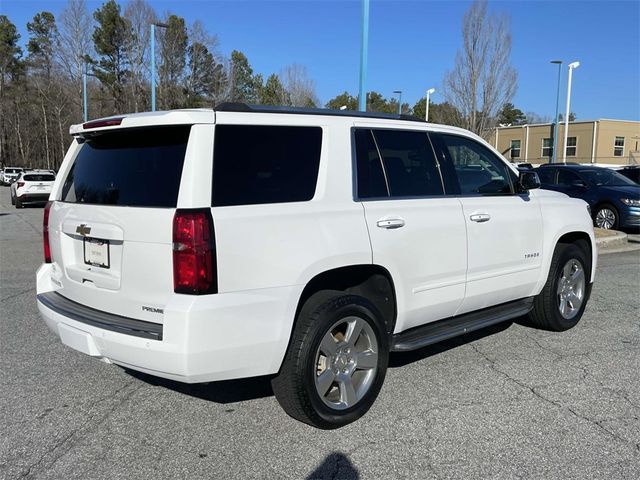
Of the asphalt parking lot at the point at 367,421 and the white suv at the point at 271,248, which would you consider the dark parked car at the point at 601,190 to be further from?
the white suv at the point at 271,248

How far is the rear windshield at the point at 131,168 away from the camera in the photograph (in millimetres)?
3186

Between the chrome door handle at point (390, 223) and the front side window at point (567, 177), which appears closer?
the chrome door handle at point (390, 223)

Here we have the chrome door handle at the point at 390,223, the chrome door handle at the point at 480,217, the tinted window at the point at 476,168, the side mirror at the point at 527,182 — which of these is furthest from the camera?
the side mirror at the point at 527,182

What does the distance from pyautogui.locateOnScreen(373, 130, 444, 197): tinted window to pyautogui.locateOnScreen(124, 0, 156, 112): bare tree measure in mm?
34347

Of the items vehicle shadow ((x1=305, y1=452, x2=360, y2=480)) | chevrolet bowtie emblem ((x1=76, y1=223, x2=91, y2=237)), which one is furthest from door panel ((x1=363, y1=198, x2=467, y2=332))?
chevrolet bowtie emblem ((x1=76, y1=223, x2=91, y2=237))

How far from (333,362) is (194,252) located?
122 cm

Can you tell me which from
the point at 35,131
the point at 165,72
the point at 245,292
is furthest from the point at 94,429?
the point at 35,131

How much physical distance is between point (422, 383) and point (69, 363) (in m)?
2.95

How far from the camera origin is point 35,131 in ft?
201

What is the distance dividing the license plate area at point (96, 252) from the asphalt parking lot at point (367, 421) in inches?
42.1

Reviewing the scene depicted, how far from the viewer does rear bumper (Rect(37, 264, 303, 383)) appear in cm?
297

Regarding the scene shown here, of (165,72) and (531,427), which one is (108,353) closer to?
(531,427)

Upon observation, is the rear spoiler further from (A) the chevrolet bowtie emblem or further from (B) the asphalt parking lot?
(B) the asphalt parking lot

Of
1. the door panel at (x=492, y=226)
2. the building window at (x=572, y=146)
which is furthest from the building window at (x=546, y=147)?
the door panel at (x=492, y=226)
